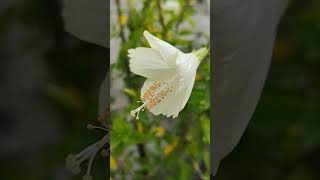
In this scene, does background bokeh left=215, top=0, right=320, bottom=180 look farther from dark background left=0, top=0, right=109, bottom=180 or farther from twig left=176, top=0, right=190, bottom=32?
twig left=176, top=0, right=190, bottom=32

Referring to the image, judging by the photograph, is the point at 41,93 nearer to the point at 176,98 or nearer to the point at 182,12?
the point at 176,98

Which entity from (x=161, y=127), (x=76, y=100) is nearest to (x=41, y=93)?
(x=76, y=100)

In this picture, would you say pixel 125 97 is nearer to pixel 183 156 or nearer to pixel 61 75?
pixel 183 156

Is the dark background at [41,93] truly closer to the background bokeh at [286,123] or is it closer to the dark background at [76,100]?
the dark background at [76,100]

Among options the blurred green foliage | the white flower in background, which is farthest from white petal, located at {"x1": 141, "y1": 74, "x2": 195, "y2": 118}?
the blurred green foliage

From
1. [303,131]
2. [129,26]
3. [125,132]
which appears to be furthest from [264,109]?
[129,26]

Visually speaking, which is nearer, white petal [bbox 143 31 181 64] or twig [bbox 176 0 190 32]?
white petal [bbox 143 31 181 64]

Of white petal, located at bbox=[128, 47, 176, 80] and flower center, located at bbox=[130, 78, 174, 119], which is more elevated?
white petal, located at bbox=[128, 47, 176, 80]
